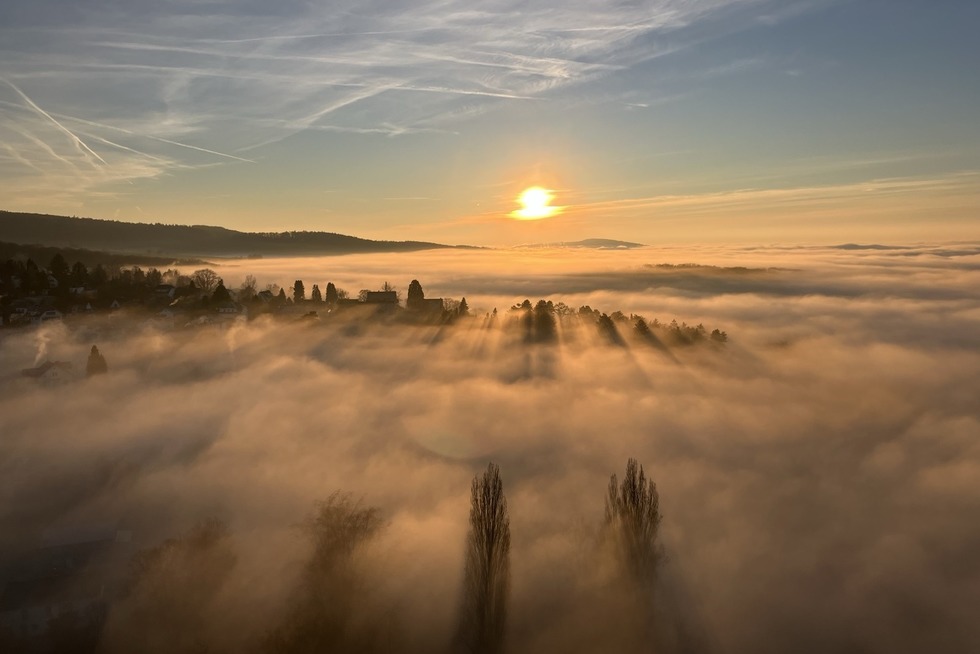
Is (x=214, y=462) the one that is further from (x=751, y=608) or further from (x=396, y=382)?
(x=751, y=608)

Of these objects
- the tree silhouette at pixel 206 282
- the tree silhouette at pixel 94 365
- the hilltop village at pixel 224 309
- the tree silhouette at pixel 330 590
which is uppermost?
the tree silhouette at pixel 206 282

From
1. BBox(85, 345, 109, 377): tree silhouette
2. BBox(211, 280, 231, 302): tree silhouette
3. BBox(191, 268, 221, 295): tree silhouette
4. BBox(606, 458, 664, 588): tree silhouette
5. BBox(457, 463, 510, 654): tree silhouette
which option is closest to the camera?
BBox(457, 463, 510, 654): tree silhouette

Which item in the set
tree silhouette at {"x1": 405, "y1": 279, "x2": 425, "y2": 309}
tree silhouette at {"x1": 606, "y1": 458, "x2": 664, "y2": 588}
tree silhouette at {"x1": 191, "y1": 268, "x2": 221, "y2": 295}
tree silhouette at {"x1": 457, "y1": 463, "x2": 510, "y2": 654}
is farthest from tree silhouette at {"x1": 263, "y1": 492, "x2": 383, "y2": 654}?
tree silhouette at {"x1": 191, "y1": 268, "x2": 221, "y2": 295}

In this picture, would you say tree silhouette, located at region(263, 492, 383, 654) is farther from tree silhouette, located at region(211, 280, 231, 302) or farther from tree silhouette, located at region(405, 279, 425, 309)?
tree silhouette, located at region(211, 280, 231, 302)

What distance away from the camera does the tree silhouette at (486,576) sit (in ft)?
142

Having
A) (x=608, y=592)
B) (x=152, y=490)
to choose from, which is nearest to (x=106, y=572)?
(x=152, y=490)

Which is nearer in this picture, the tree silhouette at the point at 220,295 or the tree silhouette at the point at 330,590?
the tree silhouette at the point at 330,590

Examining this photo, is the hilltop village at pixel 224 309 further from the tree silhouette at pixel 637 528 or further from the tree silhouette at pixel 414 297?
the tree silhouette at pixel 637 528

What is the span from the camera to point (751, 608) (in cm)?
4950

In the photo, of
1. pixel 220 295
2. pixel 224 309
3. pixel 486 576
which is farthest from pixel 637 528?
pixel 220 295

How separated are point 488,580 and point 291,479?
124 feet

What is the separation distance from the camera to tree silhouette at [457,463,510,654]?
43.2m

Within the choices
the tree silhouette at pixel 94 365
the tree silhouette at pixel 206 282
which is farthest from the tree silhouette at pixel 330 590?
the tree silhouette at pixel 206 282

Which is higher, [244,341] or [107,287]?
[107,287]
